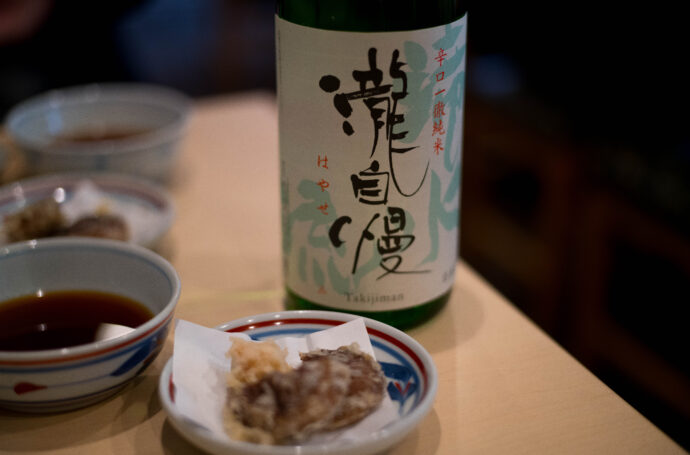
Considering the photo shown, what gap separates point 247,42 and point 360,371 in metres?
3.21

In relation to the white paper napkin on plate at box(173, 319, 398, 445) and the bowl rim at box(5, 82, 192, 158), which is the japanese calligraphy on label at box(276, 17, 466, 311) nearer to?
the white paper napkin on plate at box(173, 319, 398, 445)

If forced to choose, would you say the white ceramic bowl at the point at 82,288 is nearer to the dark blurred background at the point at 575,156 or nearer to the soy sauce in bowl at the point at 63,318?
the soy sauce in bowl at the point at 63,318

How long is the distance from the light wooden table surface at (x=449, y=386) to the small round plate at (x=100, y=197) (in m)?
0.04

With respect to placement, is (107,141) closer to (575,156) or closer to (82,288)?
(82,288)

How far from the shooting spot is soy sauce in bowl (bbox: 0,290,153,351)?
574mm

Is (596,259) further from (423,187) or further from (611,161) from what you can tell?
(423,187)

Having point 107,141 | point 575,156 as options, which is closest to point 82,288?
point 107,141

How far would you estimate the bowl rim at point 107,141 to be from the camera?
3.01 feet

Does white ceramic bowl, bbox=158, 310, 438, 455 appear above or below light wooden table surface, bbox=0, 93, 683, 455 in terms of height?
above

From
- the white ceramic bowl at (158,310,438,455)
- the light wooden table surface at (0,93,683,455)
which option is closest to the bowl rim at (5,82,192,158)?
the light wooden table surface at (0,93,683,455)

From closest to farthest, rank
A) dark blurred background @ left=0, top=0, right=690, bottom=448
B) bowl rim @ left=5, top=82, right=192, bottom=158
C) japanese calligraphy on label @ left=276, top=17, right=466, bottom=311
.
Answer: japanese calligraphy on label @ left=276, top=17, right=466, bottom=311 → bowl rim @ left=5, top=82, right=192, bottom=158 → dark blurred background @ left=0, top=0, right=690, bottom=448

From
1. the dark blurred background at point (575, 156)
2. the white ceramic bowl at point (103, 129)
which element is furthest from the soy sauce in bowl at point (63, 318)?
the dark blurred background at point (575, 156)

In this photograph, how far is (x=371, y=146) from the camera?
22.4 inches

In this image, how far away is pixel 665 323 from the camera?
132cm
